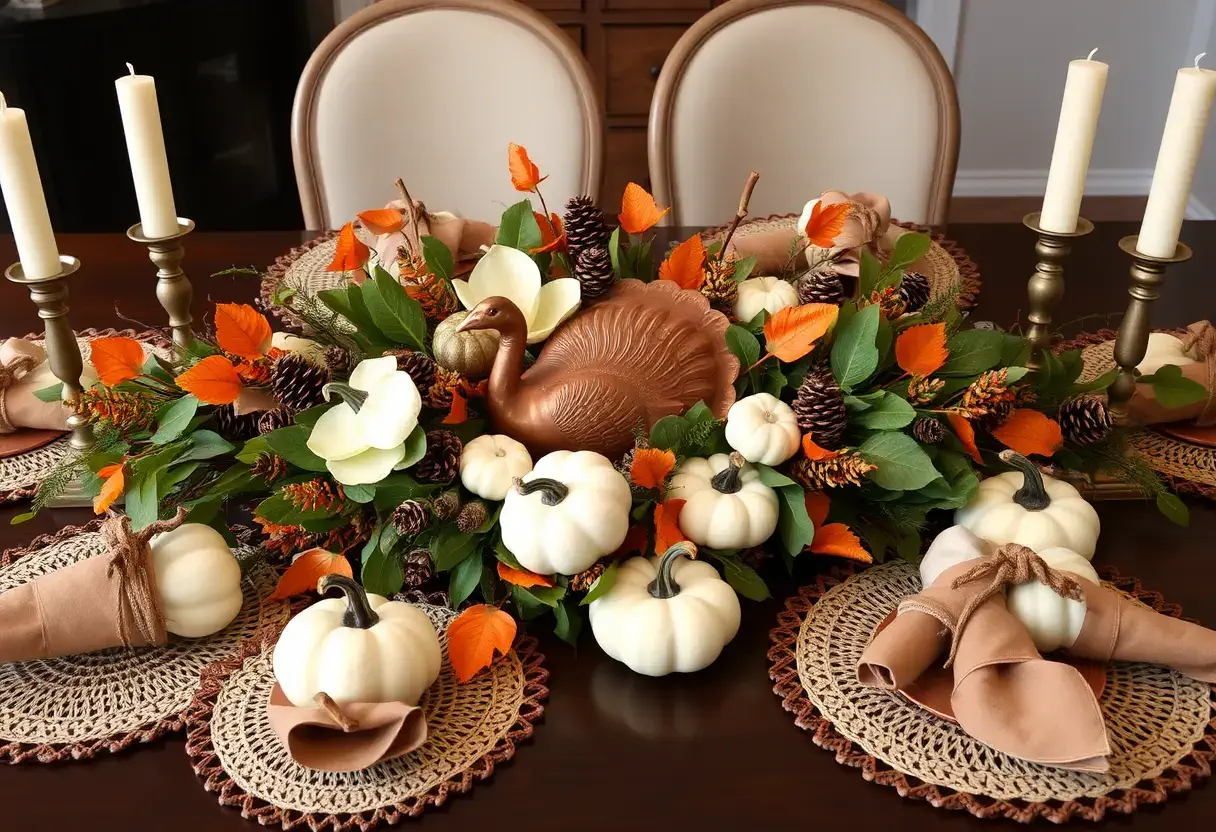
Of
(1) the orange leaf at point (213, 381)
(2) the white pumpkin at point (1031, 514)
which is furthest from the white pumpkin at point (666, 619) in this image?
(1) the orange leaf at point (213, 381)

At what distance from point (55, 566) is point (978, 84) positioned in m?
3.21

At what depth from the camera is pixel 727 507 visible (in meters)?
0.74

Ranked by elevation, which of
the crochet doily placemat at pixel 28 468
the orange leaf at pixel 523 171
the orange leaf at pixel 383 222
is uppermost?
the orange leaf at pixel 523 171

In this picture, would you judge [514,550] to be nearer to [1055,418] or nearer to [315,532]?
[315,532]

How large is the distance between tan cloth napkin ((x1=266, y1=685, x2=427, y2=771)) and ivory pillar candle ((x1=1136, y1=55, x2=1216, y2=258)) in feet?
2.06

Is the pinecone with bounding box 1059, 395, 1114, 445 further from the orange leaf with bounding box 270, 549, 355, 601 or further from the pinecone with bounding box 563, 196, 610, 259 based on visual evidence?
the orange leaf with bounding box 270, 549, 355, 601

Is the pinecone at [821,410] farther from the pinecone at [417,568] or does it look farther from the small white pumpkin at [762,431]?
the pinecone at [417,568]

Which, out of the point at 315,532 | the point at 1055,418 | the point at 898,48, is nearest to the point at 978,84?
the point at 898,48

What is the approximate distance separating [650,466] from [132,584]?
0.34 m

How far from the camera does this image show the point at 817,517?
781 mm

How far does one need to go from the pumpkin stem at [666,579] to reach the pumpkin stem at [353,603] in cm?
17

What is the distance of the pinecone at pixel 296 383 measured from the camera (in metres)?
0.76

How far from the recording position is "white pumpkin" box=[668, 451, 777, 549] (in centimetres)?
74

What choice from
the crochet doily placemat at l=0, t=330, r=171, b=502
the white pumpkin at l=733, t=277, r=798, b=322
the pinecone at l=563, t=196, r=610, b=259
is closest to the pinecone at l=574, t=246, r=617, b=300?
the pinecone at l=563, t=196, r=610, b=259
